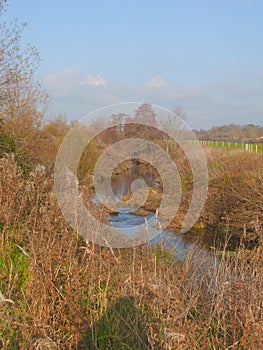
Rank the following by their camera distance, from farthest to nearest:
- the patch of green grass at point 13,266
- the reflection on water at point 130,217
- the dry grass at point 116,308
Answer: the reflection on water at point 130,217 → the patch of green grass at point 13,266 → the dry grass at point 116,308

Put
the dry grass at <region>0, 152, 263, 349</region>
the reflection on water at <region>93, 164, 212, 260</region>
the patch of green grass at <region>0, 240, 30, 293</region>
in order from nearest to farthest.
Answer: the dry grass at <region>0, 152, 263, 349</region>, the patch of green grass at <region>0, 240, 30, 293</region>, the reflection on water at <region>93, 164, 212, 260</region>

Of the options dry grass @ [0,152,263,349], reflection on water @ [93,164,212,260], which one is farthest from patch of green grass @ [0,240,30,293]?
reflection on water @ [93,164,212,260]

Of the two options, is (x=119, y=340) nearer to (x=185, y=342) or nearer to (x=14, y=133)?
(x=185, y=342)

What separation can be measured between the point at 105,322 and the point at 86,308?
24 cm

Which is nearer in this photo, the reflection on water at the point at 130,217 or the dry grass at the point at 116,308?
the dry grass at the point at 116,308

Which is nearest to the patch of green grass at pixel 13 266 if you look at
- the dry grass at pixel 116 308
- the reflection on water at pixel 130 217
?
the dry grass at pixel 116 308

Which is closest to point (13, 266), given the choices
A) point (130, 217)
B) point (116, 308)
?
point (116, 308)

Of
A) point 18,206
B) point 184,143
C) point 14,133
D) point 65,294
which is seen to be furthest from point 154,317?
point 184,143

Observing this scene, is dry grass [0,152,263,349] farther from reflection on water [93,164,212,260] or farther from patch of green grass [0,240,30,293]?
reflection on water [93,164,212,260]

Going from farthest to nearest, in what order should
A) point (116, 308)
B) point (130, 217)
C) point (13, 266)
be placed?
1. point (130, 217)
2. point (13, 266)
3. point (116, 308)

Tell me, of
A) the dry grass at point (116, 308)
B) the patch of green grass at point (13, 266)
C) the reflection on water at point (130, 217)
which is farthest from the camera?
the reflection on water at point (130, 217)

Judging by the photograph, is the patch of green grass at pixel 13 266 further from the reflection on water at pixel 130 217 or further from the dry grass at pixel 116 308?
the reflection on water at pixel 130 217

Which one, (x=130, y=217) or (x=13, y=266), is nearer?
(x=13, y=266)

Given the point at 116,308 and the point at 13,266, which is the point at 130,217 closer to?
the point at 13,266
